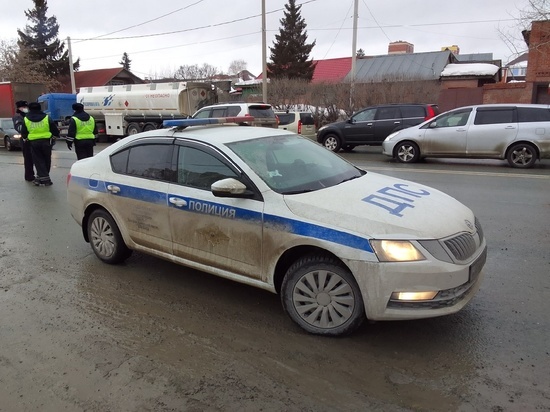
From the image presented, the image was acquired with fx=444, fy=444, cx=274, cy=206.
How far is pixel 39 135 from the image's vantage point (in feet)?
31.8

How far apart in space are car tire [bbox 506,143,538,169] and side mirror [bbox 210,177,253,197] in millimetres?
10303

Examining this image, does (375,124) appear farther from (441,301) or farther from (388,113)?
(441,301)

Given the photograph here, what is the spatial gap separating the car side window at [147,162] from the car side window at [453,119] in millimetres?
10065

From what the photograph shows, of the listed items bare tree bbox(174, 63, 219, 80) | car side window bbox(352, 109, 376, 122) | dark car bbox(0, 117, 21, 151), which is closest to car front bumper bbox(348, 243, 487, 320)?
car side window bbox(352, 109, 376, 122)

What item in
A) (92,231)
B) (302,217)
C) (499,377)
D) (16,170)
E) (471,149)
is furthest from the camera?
(16,170)

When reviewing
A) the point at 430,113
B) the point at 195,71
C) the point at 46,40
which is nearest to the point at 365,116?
the point at 430,113

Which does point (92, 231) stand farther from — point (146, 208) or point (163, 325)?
point (163, 325)

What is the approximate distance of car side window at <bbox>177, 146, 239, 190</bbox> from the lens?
388 cm

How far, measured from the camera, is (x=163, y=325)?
3.63 metres

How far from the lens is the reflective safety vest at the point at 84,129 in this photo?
Answer: 377 inches

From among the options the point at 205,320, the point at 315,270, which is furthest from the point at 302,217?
the point at 205,320

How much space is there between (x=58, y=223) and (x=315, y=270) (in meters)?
5.07

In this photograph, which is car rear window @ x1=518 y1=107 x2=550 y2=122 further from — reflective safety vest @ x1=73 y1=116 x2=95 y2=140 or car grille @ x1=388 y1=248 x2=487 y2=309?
reflective safety vest @ x1=73 y1=116 x2=95 y2=140

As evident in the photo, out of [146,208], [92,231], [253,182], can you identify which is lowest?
[92,231]
